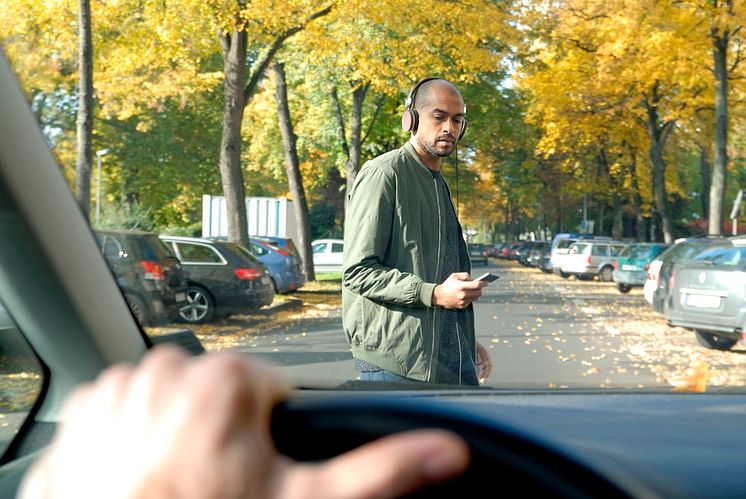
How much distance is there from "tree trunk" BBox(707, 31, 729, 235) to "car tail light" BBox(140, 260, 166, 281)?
2075 centimetres

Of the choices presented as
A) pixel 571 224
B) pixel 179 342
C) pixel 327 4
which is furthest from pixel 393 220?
pixel 571 224

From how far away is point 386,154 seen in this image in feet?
13.0

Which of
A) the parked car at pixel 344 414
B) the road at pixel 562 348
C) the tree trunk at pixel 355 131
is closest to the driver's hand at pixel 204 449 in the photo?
the parked car at pixel 344 414

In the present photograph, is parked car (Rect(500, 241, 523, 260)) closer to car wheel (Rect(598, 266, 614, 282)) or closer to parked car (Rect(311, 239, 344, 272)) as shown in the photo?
parked car (Rect(311, 239, 344, 272))

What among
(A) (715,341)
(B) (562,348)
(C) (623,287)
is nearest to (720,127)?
(C) (623,287)

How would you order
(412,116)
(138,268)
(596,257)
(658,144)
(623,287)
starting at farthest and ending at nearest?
1. (596,257)
2. (658,144)
3. (623,287)
4. (412,116)
5. (138,268)

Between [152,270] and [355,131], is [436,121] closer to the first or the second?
[152,270]

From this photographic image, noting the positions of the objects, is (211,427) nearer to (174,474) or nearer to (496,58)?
(174,474)

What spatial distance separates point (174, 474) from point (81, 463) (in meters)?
0.11

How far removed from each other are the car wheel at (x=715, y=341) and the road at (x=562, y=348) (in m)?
0.19

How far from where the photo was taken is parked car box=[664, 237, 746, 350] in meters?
14.0

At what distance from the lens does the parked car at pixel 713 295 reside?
1401cm

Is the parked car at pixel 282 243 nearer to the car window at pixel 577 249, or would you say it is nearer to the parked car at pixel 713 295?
the parked car at pixel 713 295

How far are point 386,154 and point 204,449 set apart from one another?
3295mm
